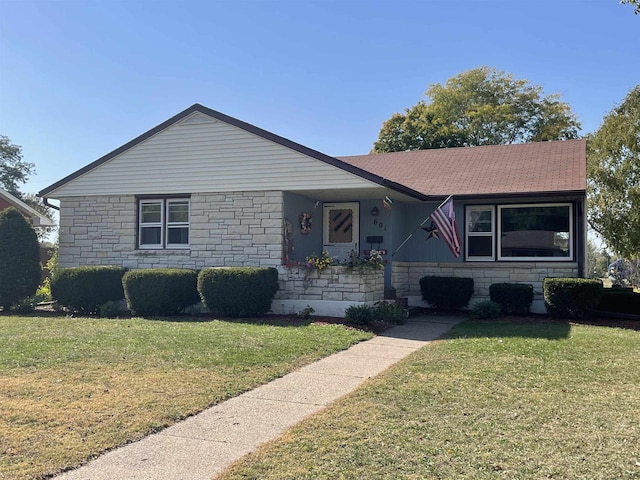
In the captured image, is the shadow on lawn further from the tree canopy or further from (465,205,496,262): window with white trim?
the tree canopy

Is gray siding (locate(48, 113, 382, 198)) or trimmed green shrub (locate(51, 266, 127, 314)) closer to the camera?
gray siding (locate(48, 113, 382, 198))

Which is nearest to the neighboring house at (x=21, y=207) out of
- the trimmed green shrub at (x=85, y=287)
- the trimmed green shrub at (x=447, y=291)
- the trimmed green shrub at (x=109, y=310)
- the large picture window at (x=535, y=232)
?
the trimmed green shrub at (x=85, y=287)

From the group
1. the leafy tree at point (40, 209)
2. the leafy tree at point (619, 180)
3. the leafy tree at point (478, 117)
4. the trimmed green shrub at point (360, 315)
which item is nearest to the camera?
the trimmed green shrub at point (360, 315)

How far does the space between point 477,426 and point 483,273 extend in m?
10.2

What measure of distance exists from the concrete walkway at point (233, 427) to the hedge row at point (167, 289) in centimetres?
439

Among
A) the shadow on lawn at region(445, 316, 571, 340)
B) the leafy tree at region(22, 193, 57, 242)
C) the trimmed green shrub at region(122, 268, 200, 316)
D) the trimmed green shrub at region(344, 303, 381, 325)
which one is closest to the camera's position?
the shadow on lawn at region(445, 316, 571, 340)

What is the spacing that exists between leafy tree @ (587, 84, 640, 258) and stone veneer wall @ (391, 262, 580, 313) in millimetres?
2847

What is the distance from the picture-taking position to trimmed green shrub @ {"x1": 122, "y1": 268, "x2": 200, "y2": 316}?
13.2 metres

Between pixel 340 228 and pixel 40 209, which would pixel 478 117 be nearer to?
pixel 340 228

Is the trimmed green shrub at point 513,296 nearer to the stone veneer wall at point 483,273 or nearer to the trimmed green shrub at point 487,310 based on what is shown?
the stone veneer wall at point 483,273

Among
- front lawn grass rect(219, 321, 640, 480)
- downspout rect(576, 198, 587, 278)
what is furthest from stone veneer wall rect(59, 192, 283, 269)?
downspout rect(576, 198, 587, 278)

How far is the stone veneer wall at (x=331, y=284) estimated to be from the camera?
41.3ft

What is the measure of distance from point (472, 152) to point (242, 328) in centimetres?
1102

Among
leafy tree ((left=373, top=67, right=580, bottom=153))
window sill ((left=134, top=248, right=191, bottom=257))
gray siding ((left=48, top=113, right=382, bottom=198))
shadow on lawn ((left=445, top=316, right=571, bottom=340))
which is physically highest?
leafy tree ((left=373, top=67, right=580, bottom=153))
